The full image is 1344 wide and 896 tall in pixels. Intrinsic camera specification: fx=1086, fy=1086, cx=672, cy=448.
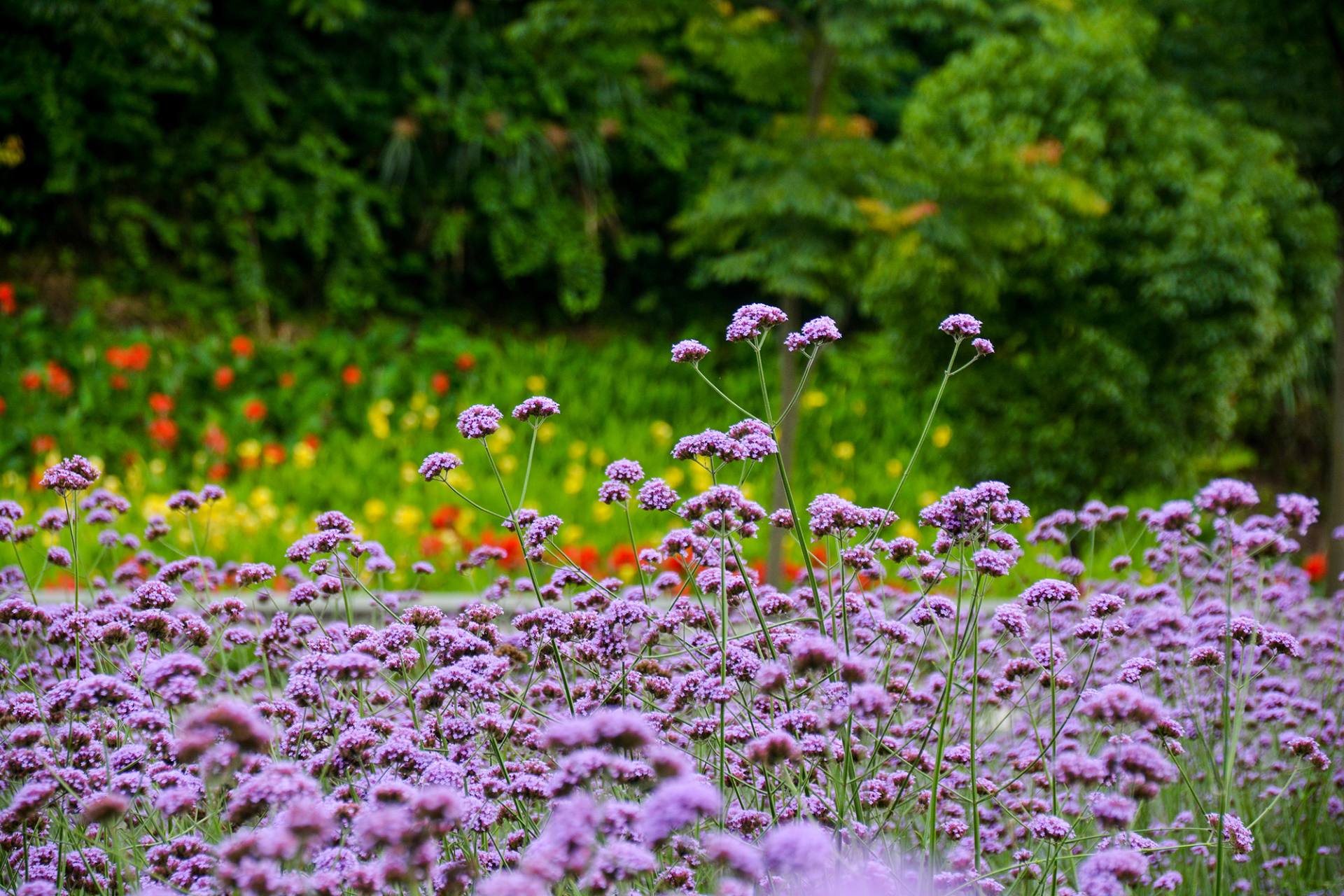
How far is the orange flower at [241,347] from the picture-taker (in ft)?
27.3

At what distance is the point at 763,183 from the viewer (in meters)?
5.60

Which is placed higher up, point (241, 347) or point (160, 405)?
point (241, 347)

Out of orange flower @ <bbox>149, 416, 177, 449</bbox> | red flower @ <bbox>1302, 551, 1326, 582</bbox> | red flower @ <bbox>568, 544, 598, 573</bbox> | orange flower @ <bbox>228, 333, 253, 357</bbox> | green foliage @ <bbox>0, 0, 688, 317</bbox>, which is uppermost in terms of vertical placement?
green foliage @ <bbox>0, 0, 688, 317</bbox>

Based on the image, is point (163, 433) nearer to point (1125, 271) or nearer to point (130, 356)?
point (130, 356)

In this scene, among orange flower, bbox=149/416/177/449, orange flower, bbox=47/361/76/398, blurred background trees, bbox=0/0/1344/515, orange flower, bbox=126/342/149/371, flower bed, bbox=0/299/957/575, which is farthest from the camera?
orange flower, bbox=126/342/149/371

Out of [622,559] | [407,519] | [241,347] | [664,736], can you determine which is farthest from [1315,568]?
[241,347]

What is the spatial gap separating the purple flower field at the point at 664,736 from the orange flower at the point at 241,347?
5507 millimetres

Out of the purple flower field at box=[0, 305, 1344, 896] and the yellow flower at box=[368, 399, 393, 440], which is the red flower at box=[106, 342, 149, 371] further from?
the purple flower field at box=[0, 305, 1344, 896]

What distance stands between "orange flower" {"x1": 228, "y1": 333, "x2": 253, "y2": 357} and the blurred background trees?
2.80ft

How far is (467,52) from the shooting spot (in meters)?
10.8

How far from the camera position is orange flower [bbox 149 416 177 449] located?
6.78 meters

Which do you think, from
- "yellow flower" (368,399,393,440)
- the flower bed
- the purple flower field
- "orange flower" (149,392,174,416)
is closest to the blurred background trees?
the flower bed

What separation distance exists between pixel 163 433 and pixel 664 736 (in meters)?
5.65

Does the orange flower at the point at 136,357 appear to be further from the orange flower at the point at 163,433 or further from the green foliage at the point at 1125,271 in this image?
the green foliage at the point at 1125,271
